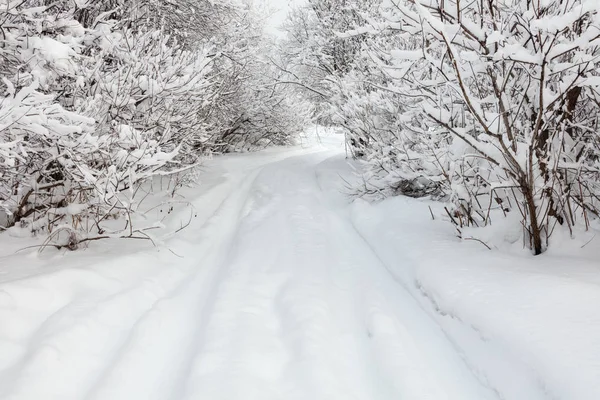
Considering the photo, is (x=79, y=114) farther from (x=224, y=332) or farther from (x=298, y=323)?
(x=298, y=323)

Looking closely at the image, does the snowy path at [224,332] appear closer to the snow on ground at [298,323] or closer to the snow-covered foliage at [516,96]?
the snow on ground at [298,323]

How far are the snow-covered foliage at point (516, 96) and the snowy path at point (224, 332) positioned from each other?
1.49 metres

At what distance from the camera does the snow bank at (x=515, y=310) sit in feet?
7.11

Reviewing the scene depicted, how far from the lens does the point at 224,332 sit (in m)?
3.09

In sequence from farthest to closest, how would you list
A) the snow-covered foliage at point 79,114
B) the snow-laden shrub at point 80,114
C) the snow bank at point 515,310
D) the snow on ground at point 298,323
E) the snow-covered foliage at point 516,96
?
1. the snow-laden shrub at point 80,114
2. the snow-covered foliage at point 79,114
3. the snow-covered foliage at point 516,96
4. the snow on ground at point 298,323
5. the snow bank at point 515,310

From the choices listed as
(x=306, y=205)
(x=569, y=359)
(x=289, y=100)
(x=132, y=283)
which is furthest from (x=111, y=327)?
(x=289, y=100)

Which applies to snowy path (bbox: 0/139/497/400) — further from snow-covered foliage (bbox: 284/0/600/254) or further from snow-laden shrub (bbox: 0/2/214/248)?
snow-covered foliage (bbox: 284/0/600/254)

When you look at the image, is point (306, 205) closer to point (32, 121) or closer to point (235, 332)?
point (235, 332)

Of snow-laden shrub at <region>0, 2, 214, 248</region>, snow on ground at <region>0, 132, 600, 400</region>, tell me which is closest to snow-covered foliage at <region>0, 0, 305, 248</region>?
snow-laden shrub at <region>0, 2, 214, 248</region>

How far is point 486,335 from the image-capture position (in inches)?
106

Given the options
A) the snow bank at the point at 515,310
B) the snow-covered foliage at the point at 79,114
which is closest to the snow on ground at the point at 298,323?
the snow bank at the point at 515,310

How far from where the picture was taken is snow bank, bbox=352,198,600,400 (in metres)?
2.17

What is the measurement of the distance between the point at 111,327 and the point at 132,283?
0.84 metres

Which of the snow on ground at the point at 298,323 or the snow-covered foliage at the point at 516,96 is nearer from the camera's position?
the snow on ground at the point at 298,323
